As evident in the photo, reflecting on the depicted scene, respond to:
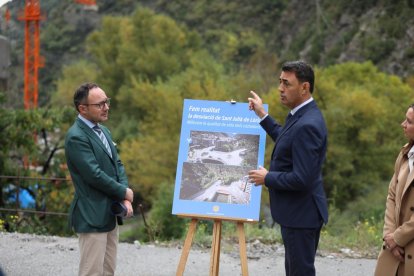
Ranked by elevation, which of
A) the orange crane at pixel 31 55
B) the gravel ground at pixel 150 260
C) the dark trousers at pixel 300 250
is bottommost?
the gravel ground at pixel 150 260

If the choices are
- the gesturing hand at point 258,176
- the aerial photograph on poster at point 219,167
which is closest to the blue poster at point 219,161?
the aerial photograph on poster at point 219,167

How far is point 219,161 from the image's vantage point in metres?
5.39

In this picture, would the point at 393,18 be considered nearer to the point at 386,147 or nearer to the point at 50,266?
the point at 386,147

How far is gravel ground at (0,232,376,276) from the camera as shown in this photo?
23.0ft

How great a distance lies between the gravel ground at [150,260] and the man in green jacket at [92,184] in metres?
2.33

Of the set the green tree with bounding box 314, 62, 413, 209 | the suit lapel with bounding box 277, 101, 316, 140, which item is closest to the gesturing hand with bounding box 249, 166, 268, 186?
the suit lapel with bounding box 277, 101, 316, 140

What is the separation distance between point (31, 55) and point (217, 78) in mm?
13887

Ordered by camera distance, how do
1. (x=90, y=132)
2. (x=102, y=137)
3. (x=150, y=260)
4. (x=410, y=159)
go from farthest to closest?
(x=150, y=260) → (x=102, y=137) → (x=90, y=132) → (x=410, y=159)

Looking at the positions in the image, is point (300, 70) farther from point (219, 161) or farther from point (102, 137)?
point (102, 137)

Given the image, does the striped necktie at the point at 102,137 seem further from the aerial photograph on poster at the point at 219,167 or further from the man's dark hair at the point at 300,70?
the man's dark hair at the point at 300,70

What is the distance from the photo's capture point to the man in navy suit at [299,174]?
4.10 metres

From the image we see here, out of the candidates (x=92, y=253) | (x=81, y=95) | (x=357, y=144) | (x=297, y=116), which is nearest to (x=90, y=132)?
(x=81, y=95)

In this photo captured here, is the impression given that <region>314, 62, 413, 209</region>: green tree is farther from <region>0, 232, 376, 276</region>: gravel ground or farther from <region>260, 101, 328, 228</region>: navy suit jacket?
<region>260, 101, 328, 228</region>: navy suit jacket

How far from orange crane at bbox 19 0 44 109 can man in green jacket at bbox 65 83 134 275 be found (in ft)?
94.9
